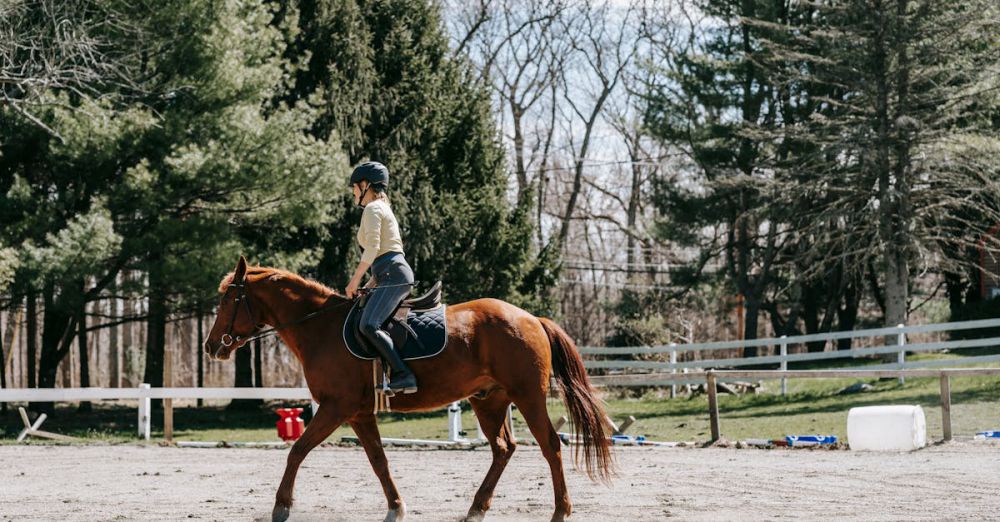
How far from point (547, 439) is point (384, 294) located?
1889 mm

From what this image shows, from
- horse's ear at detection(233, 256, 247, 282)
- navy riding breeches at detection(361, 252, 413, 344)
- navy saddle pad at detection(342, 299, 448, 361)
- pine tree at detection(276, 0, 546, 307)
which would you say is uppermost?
pine tree at detection(276, 0, 546, 307)

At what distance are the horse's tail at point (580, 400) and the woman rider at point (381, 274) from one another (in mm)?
1376

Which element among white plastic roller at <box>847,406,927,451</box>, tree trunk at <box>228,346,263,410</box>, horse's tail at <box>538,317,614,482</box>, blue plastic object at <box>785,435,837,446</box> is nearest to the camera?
horse's tail at <box>538,317,614,482</box>

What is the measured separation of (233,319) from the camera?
9273 millimetres

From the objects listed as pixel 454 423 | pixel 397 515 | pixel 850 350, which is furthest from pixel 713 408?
pixel 397 515

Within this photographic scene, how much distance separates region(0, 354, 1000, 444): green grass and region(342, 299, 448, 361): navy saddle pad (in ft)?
35.0

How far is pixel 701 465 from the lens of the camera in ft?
44.8

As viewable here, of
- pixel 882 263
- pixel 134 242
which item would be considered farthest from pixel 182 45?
pixel 882 263

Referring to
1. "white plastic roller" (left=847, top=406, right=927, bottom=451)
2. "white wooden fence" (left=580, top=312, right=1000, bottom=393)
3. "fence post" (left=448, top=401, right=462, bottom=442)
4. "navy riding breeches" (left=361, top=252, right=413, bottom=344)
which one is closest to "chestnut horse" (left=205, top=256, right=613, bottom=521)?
"navy riding breeches" (left=361, top=252, right=413, bottom=344)

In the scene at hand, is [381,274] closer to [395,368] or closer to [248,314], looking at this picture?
[395,368]

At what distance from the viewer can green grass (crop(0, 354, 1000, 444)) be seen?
64.5 ft

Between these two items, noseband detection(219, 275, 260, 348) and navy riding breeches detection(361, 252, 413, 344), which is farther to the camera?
noseband detection(219, 275, 260, 348)

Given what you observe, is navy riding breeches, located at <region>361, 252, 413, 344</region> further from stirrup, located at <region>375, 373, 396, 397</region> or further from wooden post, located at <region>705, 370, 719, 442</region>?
wooden post, located at <region>705, 370, 719, 442</region>

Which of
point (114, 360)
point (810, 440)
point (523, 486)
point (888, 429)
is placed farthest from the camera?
point (114, 360)
